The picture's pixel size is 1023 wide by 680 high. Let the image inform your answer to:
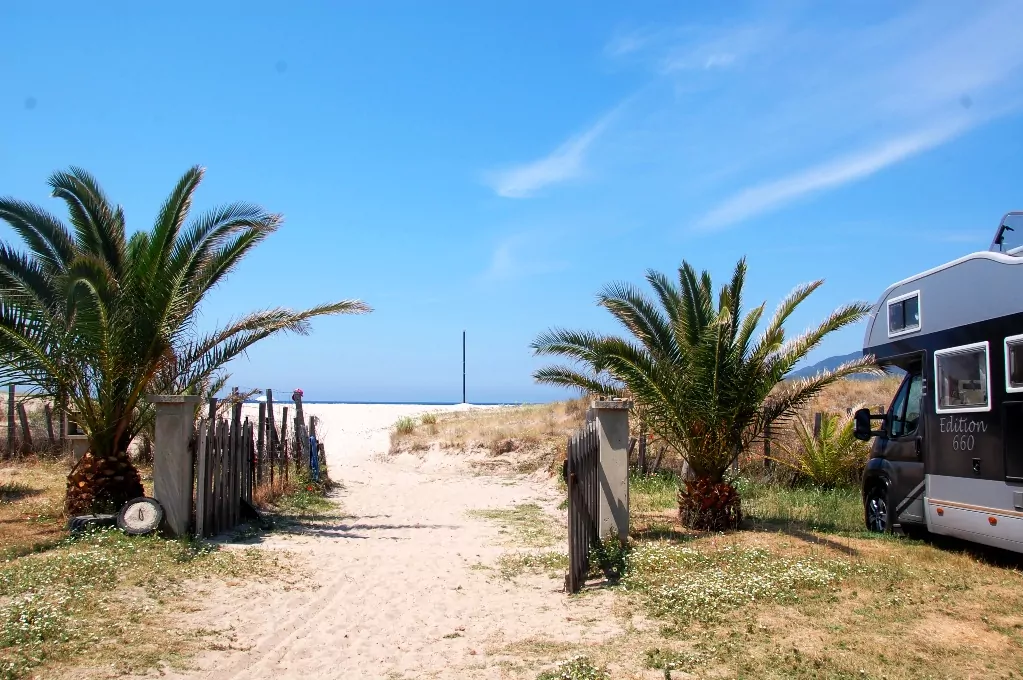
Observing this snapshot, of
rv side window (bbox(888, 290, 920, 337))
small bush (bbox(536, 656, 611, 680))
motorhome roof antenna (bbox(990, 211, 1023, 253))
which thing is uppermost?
motorhome roof antenna (bbox(990, 211, 1023, 253))

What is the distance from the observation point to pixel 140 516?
9.92 metres

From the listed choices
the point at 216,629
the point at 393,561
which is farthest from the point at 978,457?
the point at 216,629

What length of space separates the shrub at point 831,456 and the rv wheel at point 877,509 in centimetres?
451

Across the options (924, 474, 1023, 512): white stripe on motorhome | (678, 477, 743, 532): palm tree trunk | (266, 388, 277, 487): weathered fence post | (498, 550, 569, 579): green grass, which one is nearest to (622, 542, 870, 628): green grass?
(498, 550, 569, 579): green grass

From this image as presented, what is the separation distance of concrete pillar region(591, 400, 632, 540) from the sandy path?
1436 millimetres

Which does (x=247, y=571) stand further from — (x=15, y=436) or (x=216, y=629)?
(x=15, y=436)

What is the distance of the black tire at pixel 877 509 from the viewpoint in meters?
10.2

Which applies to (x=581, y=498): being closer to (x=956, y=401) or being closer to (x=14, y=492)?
(x=956, y=401)

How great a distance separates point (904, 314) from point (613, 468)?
158 inches

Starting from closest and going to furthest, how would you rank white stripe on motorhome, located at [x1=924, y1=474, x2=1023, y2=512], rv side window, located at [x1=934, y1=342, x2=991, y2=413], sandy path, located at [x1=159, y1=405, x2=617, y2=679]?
sandy path, located at [x1=159, y1=405, x2=617, y2=679] < white stripe on motorhome, located at [x1=924, y1=474, x2=1023, y2=512] < rv side window, located at [x1=934, y1=342, x2=991, y2=413]

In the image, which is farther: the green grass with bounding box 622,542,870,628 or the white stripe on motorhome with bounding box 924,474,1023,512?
the white stripe on motorhome with bounding box 924,474,1023,512

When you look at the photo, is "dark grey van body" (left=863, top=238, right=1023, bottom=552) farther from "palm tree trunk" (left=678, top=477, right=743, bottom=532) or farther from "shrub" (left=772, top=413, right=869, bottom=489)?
"shrub" (left=772, top=413, right=869, bottom=489)

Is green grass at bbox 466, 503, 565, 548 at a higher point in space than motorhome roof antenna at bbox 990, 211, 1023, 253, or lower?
lower

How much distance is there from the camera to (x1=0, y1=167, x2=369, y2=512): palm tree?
34.5 feet
